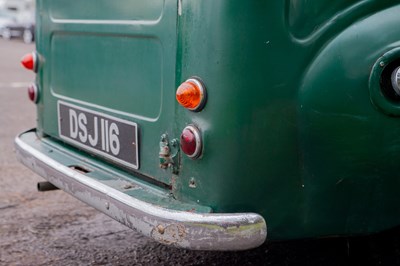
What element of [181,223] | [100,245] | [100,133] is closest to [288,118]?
[181,223]

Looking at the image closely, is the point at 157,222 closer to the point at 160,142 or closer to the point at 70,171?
the point at 160,142

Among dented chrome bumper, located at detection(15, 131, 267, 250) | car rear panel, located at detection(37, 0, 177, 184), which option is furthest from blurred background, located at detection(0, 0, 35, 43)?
dented chrome bumper, located at detection(15, 131, 267, 250)

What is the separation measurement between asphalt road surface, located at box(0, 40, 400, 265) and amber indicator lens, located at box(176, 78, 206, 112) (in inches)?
45.1

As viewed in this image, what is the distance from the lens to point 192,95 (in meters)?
2.56

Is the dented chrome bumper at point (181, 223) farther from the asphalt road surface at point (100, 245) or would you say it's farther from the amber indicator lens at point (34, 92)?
the amber indicator lens at point (34, 92)

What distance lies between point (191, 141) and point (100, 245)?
1.48 m

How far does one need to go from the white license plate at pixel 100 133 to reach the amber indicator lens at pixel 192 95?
1.78 feet

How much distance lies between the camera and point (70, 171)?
3.20 meters

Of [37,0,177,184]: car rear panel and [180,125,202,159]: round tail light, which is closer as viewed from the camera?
[180,125,202,159]: round tail light

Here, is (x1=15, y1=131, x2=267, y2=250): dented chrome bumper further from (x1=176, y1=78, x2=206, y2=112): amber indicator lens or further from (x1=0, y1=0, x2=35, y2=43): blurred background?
(x1=0, y1=0, x2=35, y2=43): blurred background

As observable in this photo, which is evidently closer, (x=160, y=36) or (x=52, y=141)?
(x=160, y=36)

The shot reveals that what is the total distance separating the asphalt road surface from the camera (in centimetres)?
327

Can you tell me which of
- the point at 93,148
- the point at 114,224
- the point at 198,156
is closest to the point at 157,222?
the point at 198,156

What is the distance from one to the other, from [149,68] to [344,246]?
1487 millimetres
